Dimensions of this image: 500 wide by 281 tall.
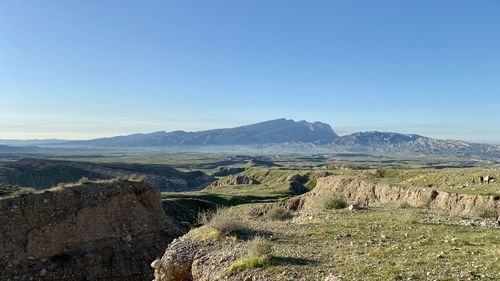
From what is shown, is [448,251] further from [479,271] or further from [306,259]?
[306,259]

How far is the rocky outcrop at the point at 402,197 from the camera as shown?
2526cm

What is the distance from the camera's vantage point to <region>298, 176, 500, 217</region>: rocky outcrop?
82.9ft

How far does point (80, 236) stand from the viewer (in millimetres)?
27297

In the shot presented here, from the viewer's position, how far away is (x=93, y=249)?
27000 millimetres

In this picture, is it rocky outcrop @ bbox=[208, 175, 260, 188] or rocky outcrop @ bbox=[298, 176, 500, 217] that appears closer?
rocky outcrop @ bbox=[298, 176, 500, 217]

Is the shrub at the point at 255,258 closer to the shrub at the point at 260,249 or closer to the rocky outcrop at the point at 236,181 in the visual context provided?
the shrub at the point at 260,249

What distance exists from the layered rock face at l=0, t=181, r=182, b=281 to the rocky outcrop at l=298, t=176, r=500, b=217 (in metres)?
13.3

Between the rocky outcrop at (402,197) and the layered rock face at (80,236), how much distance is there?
13.3 meters

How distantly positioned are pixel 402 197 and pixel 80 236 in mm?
24536

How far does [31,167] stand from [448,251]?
11481 cm

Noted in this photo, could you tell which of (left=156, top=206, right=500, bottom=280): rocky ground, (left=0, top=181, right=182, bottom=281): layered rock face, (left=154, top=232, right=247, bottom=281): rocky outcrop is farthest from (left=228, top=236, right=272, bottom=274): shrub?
(left=0, top=181, right=182, bottom=281): layered rock face

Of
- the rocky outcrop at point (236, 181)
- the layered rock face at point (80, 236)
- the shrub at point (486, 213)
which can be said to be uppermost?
the shrub at point (486, 213)

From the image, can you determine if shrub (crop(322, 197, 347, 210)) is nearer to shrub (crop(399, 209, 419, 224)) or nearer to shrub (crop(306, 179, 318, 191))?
shrub (crop(399, 209, 419, 224))

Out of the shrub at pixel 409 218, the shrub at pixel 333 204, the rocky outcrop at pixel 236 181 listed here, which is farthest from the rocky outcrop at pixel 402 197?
the rocky outcrop at pixel 236 181
